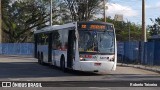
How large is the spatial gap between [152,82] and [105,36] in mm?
14856

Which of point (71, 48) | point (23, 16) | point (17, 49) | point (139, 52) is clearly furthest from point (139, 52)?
point (23, 16)

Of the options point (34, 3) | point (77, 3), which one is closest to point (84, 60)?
point (77, 3)

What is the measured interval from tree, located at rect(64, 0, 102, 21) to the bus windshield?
1792 inches

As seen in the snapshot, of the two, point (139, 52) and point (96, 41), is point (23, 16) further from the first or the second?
point (96, 41)

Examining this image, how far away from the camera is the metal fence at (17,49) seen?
2569 inches

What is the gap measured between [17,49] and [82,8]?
12627mm

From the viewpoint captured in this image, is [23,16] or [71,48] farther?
[23,16]

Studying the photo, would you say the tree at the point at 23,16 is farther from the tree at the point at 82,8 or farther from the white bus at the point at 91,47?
the white bus at the point at 91,47

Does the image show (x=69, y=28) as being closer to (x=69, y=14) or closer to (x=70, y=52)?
(x=70, y=52)

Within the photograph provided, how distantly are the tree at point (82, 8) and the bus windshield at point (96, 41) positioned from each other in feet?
149

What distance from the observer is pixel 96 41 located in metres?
22.2

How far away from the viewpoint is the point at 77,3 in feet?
229

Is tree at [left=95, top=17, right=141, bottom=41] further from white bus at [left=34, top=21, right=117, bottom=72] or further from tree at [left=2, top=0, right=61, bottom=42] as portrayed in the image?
white bus at [left=34, top=21, right=117, bottom=72]

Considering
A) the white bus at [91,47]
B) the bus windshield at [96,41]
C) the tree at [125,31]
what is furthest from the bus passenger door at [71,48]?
the tree at [125,31]
